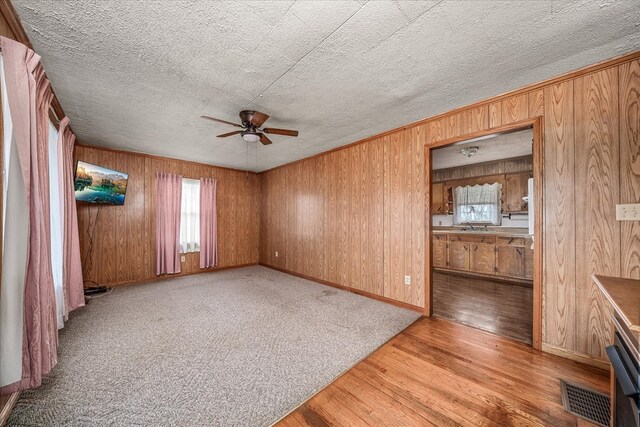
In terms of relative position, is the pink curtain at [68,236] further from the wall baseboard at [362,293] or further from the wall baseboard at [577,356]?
the wall baseboard at [577,356]

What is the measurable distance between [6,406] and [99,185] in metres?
3.15

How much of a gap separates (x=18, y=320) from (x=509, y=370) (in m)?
3.43

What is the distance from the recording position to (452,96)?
2348 mm

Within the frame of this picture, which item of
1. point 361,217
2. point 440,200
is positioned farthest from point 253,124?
point 440,200

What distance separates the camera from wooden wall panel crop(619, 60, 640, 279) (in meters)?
1.76

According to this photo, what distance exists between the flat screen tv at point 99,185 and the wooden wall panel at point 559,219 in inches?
221

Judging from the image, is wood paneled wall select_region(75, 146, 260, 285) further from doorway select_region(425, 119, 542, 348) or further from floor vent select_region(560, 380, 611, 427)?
floor vent select_region(560, 380, 611, 427)

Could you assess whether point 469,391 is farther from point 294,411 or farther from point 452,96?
point 452,96

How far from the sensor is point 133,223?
14.3ft

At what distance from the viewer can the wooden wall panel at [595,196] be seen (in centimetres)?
184

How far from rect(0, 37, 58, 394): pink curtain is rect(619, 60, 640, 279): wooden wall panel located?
416 cm

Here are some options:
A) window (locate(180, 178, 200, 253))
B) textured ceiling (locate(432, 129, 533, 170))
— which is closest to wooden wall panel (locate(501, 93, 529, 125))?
textured ceiling (locate(432, 129, 533, 170))

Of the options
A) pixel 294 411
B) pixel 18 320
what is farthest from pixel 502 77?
pixel 18 320

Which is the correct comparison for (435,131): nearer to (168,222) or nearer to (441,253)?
(441,253)
